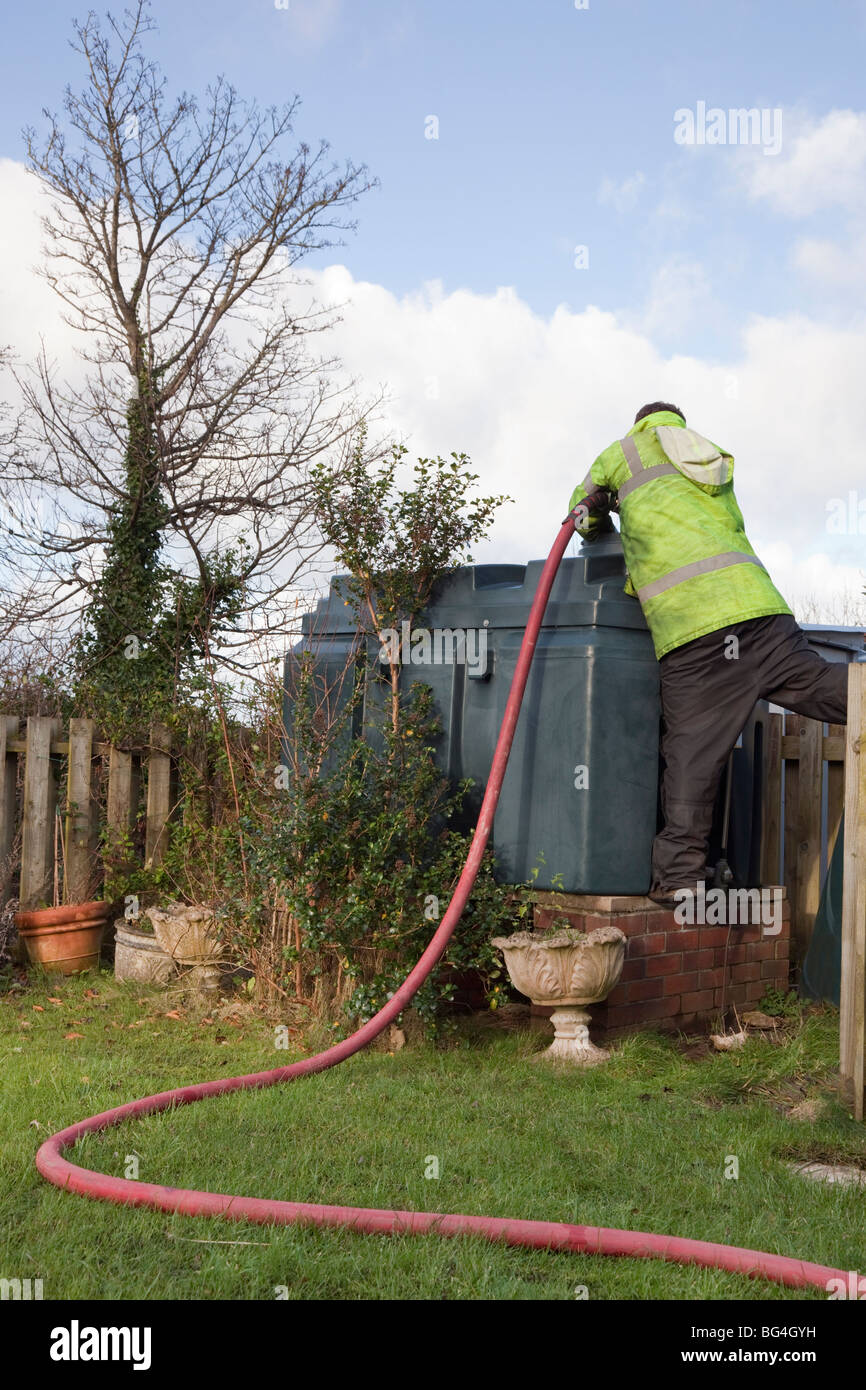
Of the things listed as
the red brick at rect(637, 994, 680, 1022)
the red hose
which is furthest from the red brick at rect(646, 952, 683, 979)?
the red hose

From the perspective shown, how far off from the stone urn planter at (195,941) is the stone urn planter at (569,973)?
1.67 metres

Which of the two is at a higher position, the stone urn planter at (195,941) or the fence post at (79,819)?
the fence post at (79,819)

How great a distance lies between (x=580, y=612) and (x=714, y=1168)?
2392 mm

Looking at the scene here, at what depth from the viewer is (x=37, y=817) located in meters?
6.48

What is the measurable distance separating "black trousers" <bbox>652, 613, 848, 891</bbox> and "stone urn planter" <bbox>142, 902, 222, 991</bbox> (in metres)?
2.17

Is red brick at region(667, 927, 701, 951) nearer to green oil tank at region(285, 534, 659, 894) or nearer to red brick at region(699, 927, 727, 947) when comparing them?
red brick at region(699, 927, 727, 947)

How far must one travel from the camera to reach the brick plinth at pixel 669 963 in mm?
4754

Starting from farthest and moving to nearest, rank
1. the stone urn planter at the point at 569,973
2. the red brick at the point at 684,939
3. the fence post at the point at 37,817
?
the fence post at the point at 37,817
the red brick at the point at 684,939
the stone urn planter at the point at 569,973

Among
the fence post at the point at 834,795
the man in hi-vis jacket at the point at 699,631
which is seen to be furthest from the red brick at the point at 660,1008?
the fence post at the point at 834,795

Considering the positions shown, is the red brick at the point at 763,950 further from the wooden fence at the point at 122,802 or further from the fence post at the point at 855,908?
the fence post at the point at 855,908

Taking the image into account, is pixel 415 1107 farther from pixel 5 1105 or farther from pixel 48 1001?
pixel 48 1001

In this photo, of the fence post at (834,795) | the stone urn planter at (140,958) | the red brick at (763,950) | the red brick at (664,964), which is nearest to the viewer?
the red brick at (664,964)

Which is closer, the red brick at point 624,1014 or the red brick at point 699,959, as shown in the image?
the red brick at point 624,1014

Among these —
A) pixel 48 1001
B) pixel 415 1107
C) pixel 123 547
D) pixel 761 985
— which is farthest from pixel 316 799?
pixel 123 547
